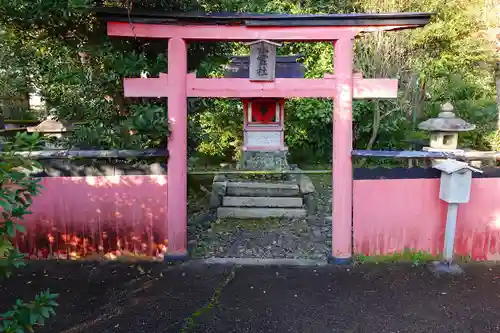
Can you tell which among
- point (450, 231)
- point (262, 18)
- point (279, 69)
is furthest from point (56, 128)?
point (450, 231)

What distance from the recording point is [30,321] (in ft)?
6.56

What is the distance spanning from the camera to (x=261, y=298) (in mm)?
3979

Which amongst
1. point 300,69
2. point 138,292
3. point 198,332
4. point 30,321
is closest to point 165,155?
point 138,292

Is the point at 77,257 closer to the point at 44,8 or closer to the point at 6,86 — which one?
the point at 44,8

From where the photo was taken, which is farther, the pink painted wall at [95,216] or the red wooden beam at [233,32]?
the pink painted wall at [95,216]

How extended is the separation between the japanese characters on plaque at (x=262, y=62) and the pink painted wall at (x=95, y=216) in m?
1.78

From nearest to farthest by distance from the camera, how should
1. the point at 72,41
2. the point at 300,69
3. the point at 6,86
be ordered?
1. the point at 72,41
2. the point at 6,86
3. the point at 300,69

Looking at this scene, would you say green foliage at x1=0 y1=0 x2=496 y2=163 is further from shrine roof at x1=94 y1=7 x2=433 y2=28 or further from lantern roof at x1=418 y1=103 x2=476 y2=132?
lantern roof at x1=418 y1=103 x2=476 y2=132

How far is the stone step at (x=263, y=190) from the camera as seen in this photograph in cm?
794

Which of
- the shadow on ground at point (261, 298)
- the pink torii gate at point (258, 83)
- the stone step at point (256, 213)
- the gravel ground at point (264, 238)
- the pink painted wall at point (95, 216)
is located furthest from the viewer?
the stone step at point (256, 213)

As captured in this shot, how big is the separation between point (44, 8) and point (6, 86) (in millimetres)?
4054

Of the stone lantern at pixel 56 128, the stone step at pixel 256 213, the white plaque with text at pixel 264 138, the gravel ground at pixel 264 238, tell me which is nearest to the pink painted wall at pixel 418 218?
the gravel ground at pixel 264 238

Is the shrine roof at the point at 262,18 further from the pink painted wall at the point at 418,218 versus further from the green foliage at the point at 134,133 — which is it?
the pink painted wall at the point at 418,218

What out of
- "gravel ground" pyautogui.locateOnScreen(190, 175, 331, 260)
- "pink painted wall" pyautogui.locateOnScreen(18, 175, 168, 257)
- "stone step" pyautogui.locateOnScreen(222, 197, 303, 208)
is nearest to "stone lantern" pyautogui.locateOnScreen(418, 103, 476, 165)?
"gravel ground" pyautogui.locateOnScreen(190, 175, 331, 260)
